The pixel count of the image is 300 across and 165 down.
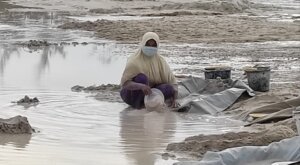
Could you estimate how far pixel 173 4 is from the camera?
107 feet

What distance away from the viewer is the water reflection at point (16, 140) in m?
7.59

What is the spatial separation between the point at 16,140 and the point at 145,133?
1488 millimetres

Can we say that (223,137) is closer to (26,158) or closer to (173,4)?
(26,158)

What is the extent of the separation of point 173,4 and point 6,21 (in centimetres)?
1026

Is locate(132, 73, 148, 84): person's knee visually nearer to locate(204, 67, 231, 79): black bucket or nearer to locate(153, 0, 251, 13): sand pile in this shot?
locate(204, 67, 231, 79): black bucket

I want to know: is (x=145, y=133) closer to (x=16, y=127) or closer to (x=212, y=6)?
(x=16, y=127)

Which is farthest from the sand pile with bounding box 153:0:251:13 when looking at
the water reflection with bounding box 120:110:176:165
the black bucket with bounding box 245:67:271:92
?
the water reflection with bounding box 120:110:176:165

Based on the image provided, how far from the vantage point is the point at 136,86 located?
972 cm

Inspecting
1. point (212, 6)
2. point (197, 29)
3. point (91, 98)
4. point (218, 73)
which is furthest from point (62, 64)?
point (212, 6)

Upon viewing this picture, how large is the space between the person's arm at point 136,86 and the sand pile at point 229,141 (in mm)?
1982

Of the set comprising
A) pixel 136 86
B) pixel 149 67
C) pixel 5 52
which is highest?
pixel 149 67

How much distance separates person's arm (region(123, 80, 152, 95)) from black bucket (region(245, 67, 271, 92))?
1801 mm

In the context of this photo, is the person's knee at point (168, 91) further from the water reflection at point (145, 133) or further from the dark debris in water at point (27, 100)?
the dark debris in water at point (27, 100)

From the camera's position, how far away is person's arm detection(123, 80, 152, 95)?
9.63 metres
